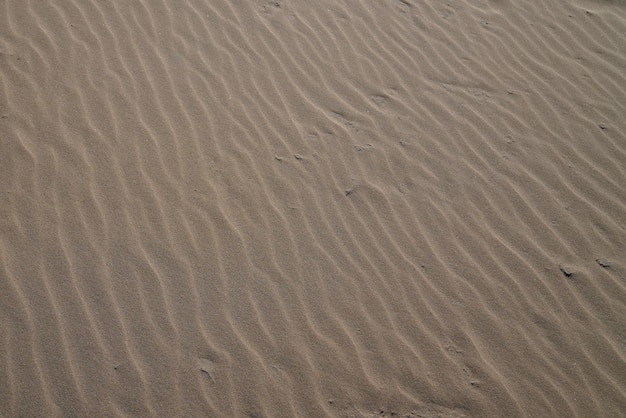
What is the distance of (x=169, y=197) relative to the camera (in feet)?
12.3

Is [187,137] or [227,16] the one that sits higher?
[227,16]

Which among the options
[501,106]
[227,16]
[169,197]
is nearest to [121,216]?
[169,197]

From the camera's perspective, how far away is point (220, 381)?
10.2ft

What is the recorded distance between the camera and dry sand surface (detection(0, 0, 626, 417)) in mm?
3160

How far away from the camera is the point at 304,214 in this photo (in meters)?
3.80

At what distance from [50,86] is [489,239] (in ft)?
10.3

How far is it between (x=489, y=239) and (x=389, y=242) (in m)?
0.66

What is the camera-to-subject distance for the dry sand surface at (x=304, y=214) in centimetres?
316

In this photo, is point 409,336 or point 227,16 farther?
point 227,16

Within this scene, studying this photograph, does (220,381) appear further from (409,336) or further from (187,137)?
(187,137)

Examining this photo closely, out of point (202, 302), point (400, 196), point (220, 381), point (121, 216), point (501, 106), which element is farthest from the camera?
point (501, 106)

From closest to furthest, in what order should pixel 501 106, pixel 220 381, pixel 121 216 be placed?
pixel 220 381, pixel 121 216, pixel 501 106

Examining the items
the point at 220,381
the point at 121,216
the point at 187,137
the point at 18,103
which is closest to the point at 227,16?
the point at 187,137

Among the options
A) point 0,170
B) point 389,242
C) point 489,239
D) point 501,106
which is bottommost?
point 0,170
